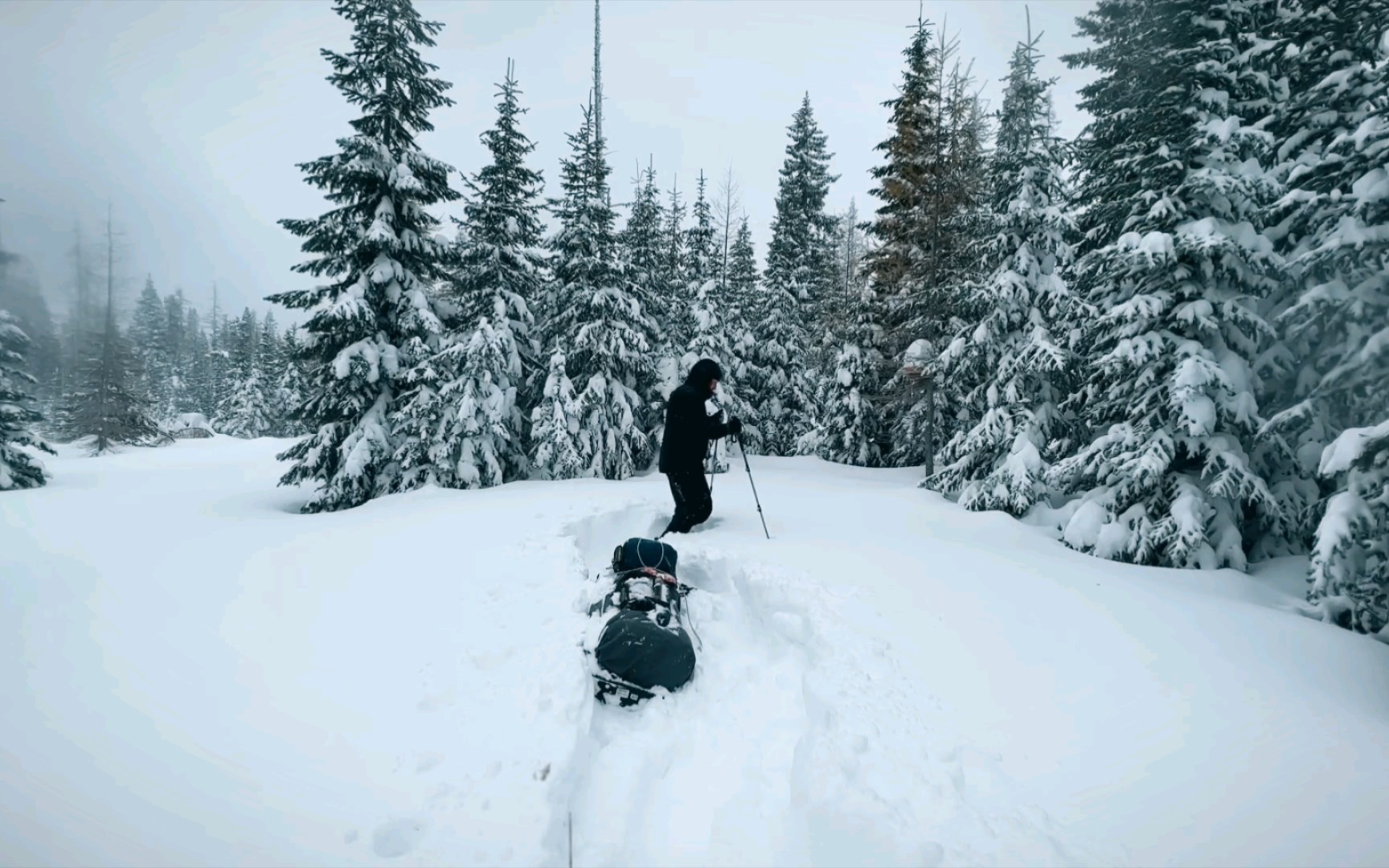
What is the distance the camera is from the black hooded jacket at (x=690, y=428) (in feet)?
25.6

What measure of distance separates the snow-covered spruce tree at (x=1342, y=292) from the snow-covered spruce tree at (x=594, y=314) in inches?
507

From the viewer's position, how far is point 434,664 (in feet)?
13.3

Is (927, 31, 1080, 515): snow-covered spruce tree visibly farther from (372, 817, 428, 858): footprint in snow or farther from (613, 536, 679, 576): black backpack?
(372, 817, 428, 858): footprint in snow

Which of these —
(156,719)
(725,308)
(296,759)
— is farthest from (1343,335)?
(725,308)

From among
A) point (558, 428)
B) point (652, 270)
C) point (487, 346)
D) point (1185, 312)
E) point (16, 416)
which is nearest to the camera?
point (1185, 312)

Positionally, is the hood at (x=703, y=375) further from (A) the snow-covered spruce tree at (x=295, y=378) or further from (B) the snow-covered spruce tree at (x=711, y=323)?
(A) the snow-covered spruce tree at (x=295, y=378)

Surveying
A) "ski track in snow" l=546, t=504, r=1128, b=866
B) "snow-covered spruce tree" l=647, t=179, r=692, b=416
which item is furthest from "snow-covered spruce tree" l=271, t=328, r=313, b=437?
"ski track in snow" l=546, t=504, r=1128, b=866

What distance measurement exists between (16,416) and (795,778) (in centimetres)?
2321

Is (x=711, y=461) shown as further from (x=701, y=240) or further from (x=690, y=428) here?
(x=701, y=240)

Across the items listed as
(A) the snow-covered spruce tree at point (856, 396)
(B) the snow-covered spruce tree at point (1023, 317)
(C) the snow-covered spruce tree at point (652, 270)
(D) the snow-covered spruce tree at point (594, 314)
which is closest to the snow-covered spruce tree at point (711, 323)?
(C) the snow-covered spruce tree at point (652, 270)

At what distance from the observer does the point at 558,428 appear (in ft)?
47.2

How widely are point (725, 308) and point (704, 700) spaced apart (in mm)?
17498

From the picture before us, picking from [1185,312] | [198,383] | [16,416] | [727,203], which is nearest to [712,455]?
[1185,312]

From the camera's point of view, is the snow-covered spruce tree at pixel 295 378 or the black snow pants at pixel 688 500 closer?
the black snow pants at pixel 688 500
